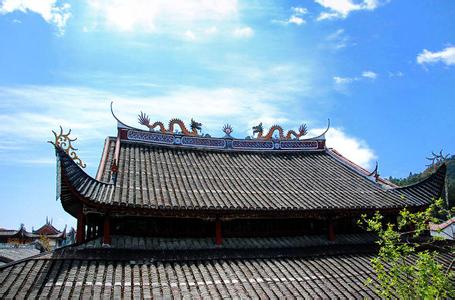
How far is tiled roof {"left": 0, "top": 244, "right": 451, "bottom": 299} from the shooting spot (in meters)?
8.00

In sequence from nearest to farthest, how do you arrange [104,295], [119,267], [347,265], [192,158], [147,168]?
[104,295]
[119,267]
[347,265]
[147,168]
[192,158]

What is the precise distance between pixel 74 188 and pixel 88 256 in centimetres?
174

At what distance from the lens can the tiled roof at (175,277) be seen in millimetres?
7996

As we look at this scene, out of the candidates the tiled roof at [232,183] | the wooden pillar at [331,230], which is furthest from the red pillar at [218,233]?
the wooden pillar at [331,230]

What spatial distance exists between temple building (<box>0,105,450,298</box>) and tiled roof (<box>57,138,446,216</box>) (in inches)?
1.7

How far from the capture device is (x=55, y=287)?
792 cm

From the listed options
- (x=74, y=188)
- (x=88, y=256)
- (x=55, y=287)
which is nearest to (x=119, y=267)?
(x=88, y=256)

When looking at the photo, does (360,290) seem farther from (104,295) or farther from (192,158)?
(192,158)

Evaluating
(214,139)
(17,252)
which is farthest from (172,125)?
(17,252)

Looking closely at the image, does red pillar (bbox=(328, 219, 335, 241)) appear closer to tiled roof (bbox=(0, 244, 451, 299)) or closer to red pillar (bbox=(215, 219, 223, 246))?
tiled roof (bbox=(0, 244, 451, 299))

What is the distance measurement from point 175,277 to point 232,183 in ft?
15.6

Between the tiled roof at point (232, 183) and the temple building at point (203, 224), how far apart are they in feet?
0.14

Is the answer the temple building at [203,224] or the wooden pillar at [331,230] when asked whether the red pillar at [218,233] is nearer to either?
the temple building at [203,224]

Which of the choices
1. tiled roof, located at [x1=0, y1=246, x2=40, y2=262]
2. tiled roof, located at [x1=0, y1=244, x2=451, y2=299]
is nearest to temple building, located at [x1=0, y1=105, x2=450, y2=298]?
tiled roof, located at [x1=0, y1=244, x2=451, y2=299]
